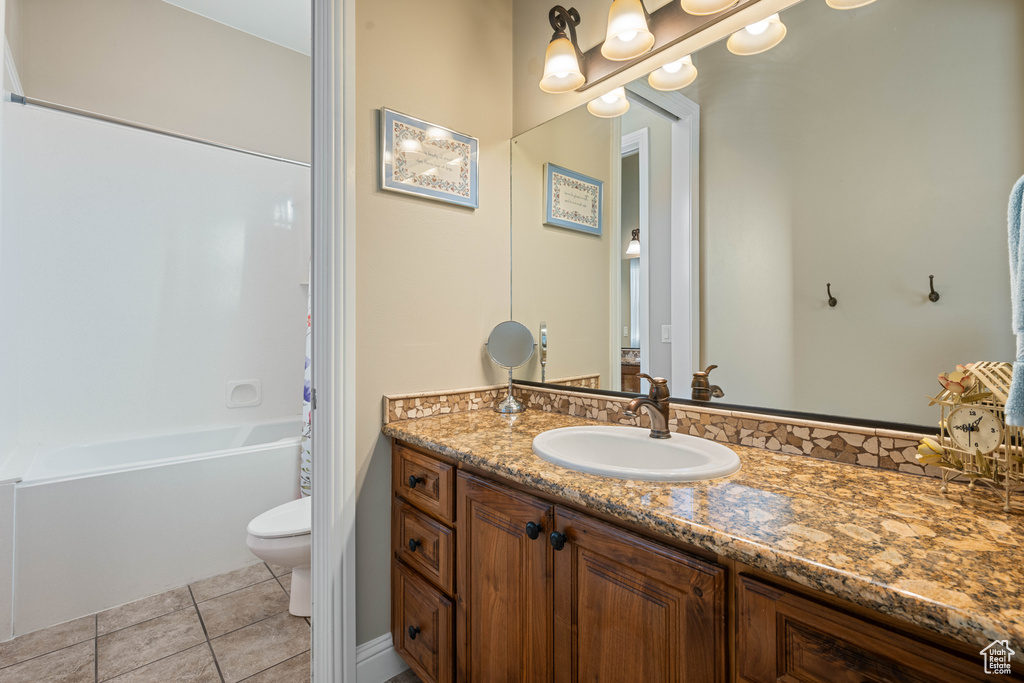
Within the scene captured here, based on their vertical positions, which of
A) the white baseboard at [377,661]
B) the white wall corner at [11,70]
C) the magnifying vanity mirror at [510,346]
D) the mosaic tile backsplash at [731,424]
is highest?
the white wall corner at [11,70]

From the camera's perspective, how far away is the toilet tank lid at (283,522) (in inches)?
69.8

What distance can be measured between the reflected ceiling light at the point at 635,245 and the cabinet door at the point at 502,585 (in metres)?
0.89

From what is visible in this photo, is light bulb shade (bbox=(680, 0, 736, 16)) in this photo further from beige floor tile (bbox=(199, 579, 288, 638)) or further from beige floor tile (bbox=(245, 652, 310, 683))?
beige floor tile (bbox=(199, 579, 288, 638))

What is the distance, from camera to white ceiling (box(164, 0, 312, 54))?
2582 mm

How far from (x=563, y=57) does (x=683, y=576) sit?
154cm

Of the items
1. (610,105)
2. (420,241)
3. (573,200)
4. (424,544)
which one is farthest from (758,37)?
(424,544)

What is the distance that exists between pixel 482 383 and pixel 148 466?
1.60m

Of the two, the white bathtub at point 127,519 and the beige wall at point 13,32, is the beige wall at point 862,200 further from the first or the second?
the beige wall at point 13,32

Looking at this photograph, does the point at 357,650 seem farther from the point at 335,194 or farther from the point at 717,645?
the point at 335,194

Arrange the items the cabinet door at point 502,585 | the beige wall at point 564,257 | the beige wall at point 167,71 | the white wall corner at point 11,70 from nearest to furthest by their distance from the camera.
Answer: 1. the cabinet door at point 502,585
2. the beige wall at point 564,257
3. the white wall corner at point 11,70
4. the beige wall at point 167,71

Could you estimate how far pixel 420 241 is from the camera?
1.59 meters

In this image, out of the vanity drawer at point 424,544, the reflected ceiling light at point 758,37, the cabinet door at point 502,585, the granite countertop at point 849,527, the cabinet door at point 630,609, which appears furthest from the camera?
the vanity drawer at point 424,544

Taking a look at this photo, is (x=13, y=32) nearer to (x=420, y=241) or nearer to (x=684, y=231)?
(x=420, y=241)

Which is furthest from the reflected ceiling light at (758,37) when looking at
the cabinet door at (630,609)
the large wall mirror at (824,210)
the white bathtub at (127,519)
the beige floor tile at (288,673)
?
the white bathtub at (127,519)
